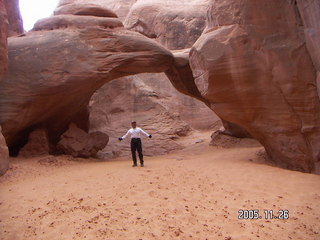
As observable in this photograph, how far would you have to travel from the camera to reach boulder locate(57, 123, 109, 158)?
9672mm

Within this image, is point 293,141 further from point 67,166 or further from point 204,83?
point 67,166

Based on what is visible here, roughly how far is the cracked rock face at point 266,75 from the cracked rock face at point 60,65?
259 centimetres

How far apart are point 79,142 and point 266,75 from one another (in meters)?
5.79

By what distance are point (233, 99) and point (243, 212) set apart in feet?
12.3

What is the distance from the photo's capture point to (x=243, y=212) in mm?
4375

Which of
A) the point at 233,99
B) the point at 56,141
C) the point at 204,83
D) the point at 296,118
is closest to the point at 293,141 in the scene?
the point at 296,118

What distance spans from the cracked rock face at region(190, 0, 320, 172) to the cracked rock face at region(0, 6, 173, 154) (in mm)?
2592

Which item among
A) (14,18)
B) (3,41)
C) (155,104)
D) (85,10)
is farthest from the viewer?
(155,104)

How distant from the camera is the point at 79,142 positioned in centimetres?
995

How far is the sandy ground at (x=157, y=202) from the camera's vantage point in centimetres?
382

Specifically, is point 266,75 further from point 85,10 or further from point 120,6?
point 120,6

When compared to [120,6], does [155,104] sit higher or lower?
lower

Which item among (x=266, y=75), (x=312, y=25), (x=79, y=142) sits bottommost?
(x=79, y=142)

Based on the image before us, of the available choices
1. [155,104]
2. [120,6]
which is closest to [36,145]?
[155,104]
